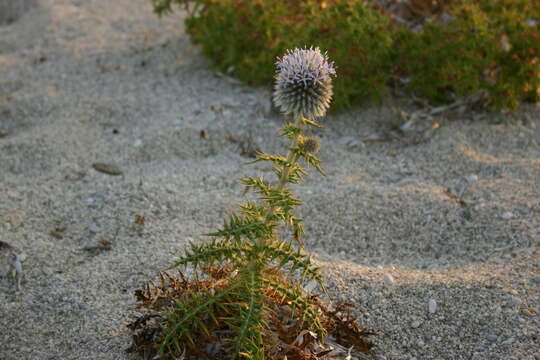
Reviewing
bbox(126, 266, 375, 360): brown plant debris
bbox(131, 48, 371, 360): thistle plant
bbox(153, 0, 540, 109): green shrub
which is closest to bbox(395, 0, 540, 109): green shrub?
bbox(153, 0, 540, 109): green shrub

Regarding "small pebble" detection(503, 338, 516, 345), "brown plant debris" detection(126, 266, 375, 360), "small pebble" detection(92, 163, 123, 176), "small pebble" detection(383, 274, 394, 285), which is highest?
"small pebble" detection(503, 338, 516, 345)

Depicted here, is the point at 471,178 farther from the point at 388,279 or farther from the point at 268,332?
the point at 268,332

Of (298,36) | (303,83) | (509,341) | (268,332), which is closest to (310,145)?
(303,83)

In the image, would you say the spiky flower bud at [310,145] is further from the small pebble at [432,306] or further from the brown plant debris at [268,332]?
the small pebble at [432,306]

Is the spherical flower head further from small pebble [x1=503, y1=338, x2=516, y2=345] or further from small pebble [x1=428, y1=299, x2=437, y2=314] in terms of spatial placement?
small pebble [x1=503, y1=338, x2=516, y2=345]

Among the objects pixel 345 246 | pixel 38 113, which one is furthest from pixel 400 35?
pixel 38 113

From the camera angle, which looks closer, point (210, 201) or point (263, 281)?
point (263, 281)

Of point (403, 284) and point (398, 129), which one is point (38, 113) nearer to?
point (398, 129)
